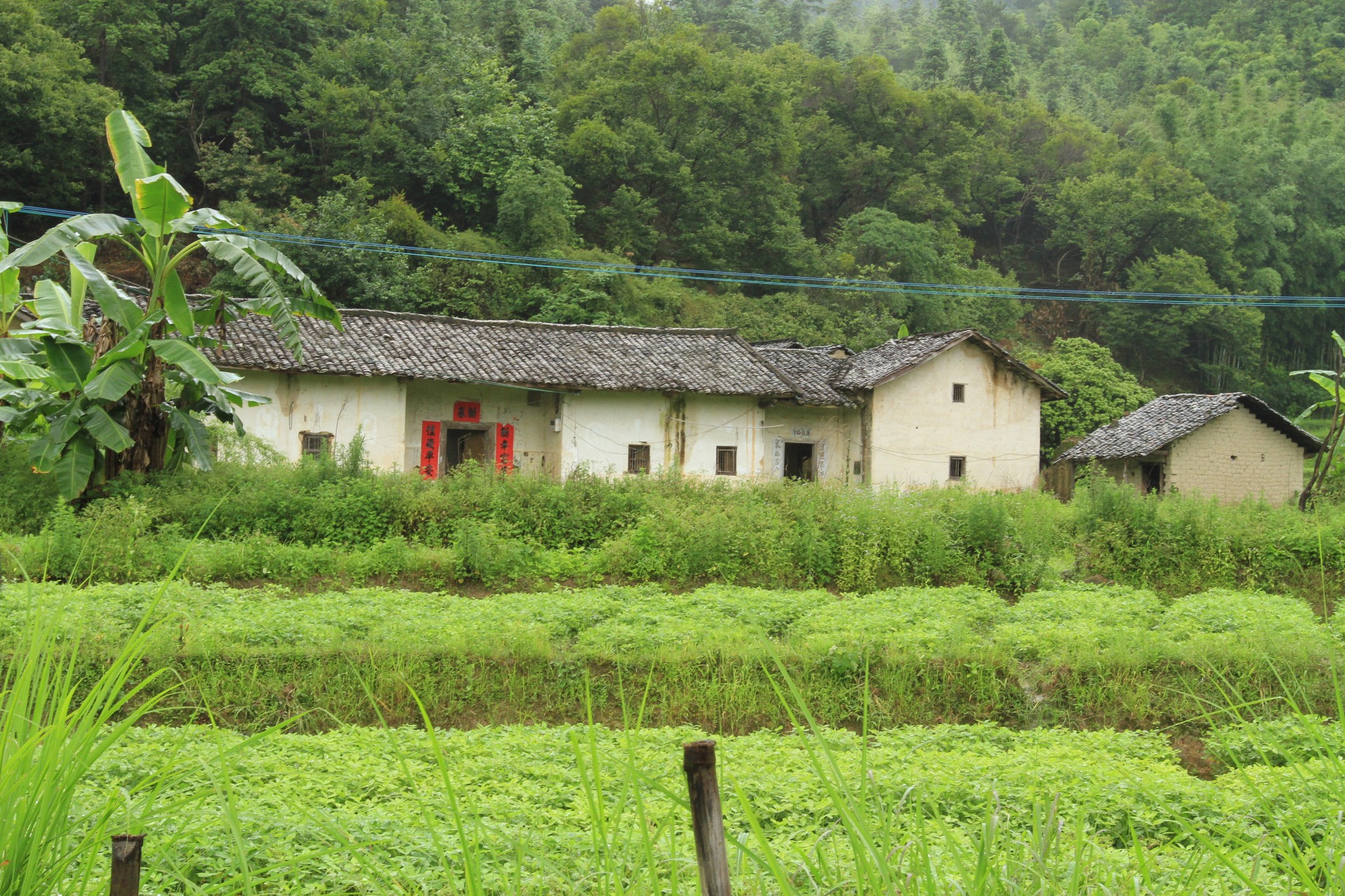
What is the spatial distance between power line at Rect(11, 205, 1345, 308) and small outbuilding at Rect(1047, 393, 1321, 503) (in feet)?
23.0

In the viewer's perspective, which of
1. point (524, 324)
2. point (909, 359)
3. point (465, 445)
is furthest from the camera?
point (909, 359)

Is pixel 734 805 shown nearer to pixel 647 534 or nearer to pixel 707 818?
pixel 707 818

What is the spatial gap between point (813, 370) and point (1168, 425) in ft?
29.3

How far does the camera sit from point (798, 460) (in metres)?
28.3

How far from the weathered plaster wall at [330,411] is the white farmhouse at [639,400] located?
0.03m

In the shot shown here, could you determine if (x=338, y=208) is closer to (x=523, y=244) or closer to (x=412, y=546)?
(x=523, y=244)

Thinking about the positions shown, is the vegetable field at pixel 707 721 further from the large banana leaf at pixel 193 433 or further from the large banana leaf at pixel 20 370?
the large banana leaf at pixel 20 370

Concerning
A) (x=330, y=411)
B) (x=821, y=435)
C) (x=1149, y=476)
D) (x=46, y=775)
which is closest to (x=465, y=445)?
(x=330, y=411)

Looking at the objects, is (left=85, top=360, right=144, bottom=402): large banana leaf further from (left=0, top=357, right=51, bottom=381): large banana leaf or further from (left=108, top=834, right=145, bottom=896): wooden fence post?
(left=108, top=834, right=145, bottom=896): wooden fence post

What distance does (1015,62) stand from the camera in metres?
76.6

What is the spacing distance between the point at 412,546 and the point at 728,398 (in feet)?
39.4

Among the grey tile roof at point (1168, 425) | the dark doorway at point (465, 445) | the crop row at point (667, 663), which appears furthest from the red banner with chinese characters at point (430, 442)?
the grey tile roof at point (1168, 425)

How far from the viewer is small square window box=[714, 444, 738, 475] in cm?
2559

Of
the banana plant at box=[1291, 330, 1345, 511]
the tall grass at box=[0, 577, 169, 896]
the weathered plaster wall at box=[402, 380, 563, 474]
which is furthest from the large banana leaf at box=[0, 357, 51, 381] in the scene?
the banana plant at box=[1291, 330, 1345, 511]
